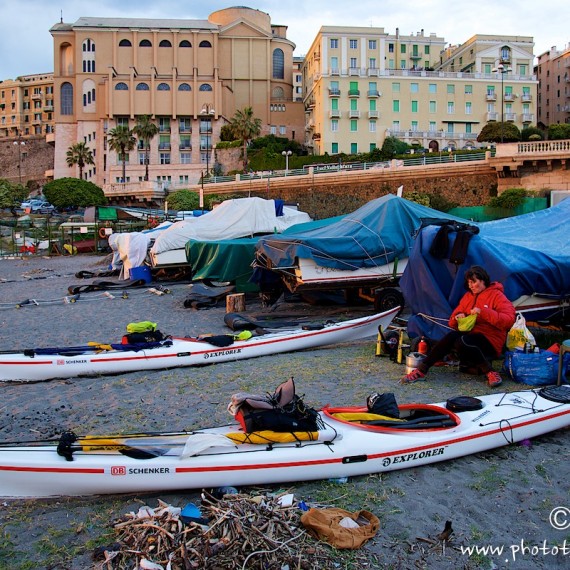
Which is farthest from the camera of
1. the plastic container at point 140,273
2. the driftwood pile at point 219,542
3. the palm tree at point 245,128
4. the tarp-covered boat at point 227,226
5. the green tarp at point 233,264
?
the palm tree at point 245,128

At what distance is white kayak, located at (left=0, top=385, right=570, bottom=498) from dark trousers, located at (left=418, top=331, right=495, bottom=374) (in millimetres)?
2071

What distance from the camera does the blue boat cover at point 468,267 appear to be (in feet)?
29.6

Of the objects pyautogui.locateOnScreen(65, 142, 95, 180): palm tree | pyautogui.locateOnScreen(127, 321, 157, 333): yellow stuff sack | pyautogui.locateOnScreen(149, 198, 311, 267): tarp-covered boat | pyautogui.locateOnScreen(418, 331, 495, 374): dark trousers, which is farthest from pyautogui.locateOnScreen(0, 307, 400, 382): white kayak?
pyautogui.locateOnScreen(65, 142, 95, 180): palm tree

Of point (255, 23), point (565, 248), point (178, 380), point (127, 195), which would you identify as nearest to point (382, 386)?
point (178, 380)

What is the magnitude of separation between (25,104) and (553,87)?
9800cm

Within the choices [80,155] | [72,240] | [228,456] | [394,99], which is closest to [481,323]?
[228,456]

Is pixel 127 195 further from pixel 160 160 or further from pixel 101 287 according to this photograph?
pixel 101 287

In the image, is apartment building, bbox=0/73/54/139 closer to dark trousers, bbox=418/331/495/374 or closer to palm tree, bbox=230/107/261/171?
palm tree, bbox=230/107/261/171

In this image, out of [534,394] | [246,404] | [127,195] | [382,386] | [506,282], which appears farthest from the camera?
[127,195]

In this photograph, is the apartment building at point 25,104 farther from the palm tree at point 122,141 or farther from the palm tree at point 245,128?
the palm tree at point 245,128

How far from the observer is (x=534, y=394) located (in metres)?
6.71

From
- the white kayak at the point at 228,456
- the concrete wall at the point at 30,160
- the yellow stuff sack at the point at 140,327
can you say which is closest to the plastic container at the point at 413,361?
the white kayak at the point at 228,456

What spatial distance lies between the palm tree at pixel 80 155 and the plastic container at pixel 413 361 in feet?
249

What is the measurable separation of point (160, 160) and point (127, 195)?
457 inches
